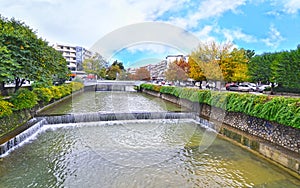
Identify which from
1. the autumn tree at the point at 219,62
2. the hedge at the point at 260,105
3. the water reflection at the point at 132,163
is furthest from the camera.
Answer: the autumn tree at the point at 219,62

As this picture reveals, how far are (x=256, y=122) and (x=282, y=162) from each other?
2734 millimetres

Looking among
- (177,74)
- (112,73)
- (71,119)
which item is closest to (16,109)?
(71,119)

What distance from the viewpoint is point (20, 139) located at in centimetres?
885

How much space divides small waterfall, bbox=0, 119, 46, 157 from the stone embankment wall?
9.00 m

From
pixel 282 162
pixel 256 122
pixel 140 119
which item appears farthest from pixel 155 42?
pixel 282 162

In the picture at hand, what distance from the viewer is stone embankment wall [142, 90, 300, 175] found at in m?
7.07

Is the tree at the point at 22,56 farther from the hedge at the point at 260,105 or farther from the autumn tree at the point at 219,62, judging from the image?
the autumn tree at the point at 219,62


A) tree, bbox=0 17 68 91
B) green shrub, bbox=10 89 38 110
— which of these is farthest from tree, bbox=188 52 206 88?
green shrub, bbox=10 89 38 110

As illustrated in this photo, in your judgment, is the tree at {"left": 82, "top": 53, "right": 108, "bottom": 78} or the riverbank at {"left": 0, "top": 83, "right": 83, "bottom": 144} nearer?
the riverbank at {"left": 0, "top": 83, "right": 83, "bottom": 144}

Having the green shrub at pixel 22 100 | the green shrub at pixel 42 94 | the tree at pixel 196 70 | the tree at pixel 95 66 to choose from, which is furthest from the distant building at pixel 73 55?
the green shrub at pixel 22 100

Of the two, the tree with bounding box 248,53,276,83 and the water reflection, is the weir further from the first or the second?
the tree with bounding box 248,53,276,83

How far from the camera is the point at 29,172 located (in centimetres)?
638

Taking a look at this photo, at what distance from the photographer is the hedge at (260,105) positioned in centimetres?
739

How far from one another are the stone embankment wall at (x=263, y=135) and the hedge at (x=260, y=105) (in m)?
0.30
